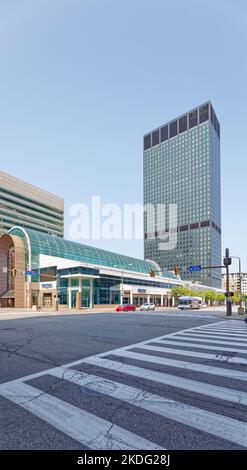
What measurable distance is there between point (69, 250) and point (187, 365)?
251ft

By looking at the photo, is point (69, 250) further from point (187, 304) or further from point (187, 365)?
point (187, 365)

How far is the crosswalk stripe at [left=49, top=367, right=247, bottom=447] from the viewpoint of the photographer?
14.7 feet

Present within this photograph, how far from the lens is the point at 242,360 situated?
364 inches

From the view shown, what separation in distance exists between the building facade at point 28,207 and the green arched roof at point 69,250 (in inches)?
2168

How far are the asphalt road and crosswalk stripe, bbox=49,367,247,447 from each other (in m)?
0.01

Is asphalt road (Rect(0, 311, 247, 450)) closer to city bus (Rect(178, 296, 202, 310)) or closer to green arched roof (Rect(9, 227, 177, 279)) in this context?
city bus (Rect(178, 296, 202, 310))

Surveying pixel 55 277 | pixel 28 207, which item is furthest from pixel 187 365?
pixel 28 207

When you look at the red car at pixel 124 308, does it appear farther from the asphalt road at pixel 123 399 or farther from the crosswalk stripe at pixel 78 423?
the crosswalk stripe at pixel 78 423

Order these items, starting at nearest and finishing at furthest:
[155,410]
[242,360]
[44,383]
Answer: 1. [155,410]
2. [44,383]
3. [242,360]

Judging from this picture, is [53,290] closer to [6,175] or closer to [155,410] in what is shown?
[155,410]

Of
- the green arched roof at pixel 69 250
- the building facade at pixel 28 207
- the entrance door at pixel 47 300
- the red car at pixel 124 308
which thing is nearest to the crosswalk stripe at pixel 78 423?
the red car at pixel 124 308

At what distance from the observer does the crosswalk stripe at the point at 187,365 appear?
7.64m
